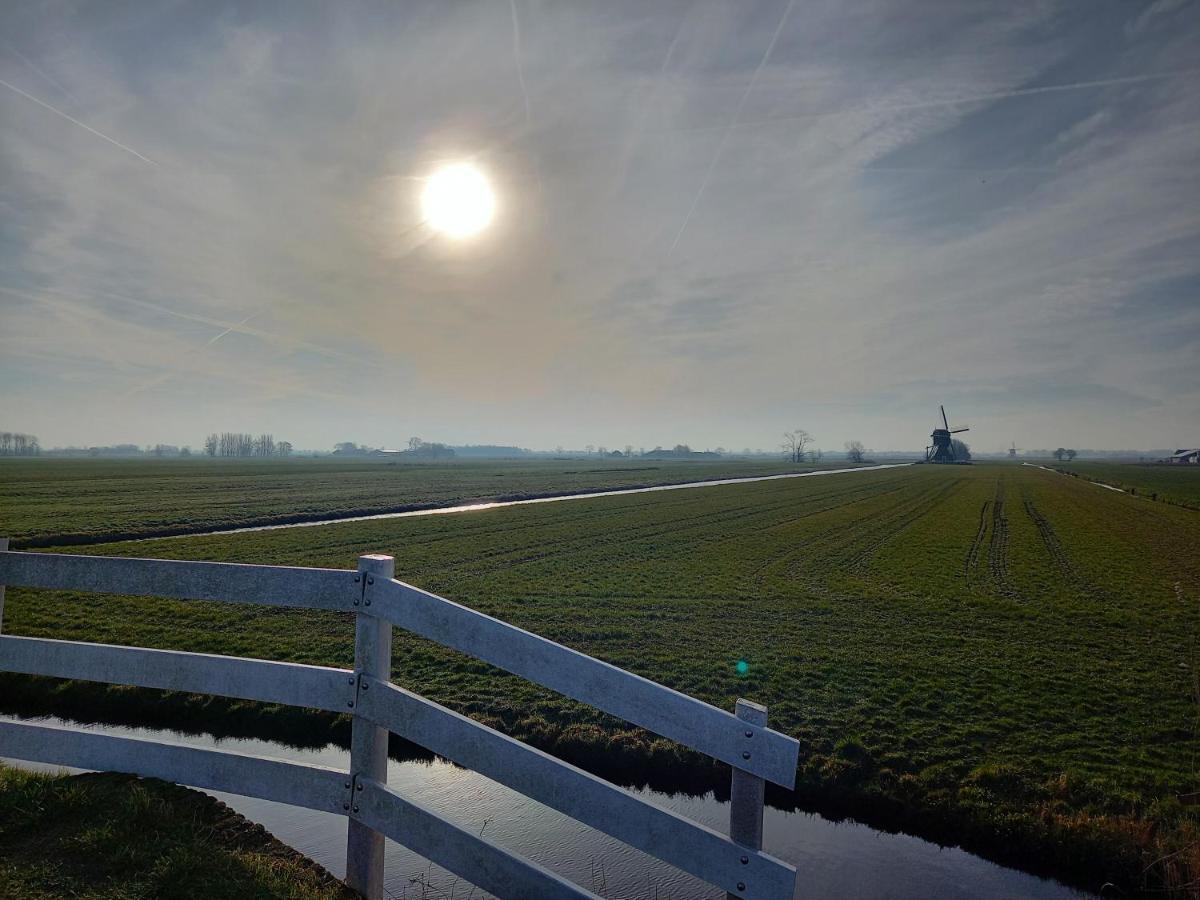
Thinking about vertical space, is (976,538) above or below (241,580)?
below

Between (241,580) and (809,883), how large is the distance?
20.6 feet

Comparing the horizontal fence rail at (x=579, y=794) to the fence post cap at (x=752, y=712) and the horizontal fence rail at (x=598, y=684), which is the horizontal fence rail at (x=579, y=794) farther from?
the fence post cap at (x=752, y=712)

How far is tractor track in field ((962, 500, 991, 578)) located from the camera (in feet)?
76.1

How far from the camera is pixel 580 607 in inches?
652

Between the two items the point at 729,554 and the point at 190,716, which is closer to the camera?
the point at 190,716

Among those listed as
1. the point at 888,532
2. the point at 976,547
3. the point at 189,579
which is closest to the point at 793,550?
the point at 976,547

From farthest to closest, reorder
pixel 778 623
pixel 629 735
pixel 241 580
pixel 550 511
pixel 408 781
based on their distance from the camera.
Result: pixel 550 511, pixel 778 623, pixel 629 735, pixel 408 781, pixel 241 580

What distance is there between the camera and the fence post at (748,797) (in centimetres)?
310

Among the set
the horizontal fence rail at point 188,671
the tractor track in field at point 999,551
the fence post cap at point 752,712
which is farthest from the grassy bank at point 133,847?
the tractor track in field at point 999,551

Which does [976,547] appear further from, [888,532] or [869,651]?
[869,651]

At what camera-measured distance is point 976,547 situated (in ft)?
92.7

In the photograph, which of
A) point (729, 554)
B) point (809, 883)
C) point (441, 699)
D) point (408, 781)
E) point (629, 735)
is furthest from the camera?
point (729, 554)

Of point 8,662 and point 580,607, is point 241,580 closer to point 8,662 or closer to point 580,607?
point 8,662

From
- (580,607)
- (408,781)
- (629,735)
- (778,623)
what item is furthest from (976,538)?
(408,781)
